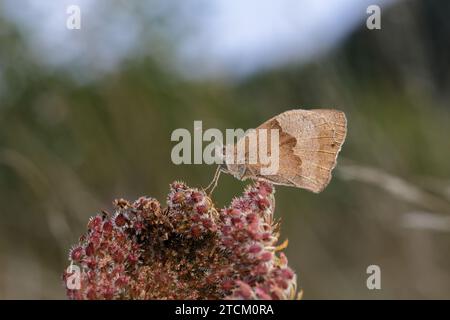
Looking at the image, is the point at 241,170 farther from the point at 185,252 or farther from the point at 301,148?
the point at 185,252

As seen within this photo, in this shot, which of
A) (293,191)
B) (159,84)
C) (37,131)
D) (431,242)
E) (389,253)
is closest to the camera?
(37,131)

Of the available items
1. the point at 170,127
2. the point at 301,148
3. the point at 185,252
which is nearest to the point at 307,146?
the point at 301,148

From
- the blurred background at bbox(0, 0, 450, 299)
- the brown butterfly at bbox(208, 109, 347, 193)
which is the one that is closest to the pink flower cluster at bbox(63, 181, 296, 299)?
the brown butterfly at bbox(208, 109, 347, 193)

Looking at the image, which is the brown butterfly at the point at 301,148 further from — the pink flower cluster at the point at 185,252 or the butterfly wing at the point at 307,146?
the pink flower cluster at the point at 185,252

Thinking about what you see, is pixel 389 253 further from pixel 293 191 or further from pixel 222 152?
pixel 222 152

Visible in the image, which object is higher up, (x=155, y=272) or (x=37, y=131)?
(x=37, y=131)

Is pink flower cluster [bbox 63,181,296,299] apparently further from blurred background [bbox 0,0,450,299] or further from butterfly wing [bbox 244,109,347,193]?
blurred background [bbox 0,0,450,299]
